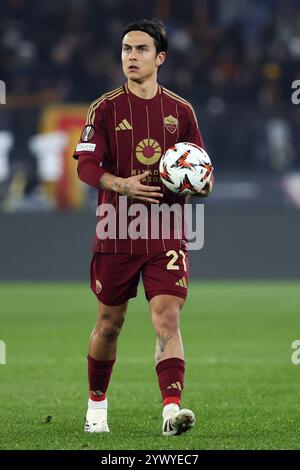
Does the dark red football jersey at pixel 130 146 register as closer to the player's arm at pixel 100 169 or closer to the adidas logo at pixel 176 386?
the player's arm at pixel 100 169

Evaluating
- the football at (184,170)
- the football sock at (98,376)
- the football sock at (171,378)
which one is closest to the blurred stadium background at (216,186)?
the football sock at (98,376)

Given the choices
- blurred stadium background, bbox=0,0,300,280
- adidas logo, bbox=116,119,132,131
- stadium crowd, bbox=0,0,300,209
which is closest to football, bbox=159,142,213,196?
adidas logo, bbox=116,119,132,131

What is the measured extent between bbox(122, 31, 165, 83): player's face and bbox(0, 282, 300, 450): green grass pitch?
2124 mm

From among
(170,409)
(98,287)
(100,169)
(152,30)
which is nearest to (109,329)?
(98,287)

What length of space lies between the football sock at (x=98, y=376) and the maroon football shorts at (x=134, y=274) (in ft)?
1.37

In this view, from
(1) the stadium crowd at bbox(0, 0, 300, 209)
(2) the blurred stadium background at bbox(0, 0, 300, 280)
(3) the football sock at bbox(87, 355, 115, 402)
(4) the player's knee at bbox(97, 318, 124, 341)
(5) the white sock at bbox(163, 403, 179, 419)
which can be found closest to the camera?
(5) the white sock at bbox(163, 403, 179, 419)

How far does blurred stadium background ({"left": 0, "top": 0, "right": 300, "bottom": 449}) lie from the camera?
832 centimetres

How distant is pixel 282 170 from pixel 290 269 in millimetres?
1668

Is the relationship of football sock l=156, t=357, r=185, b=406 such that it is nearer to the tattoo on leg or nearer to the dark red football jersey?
the tattoo on leg

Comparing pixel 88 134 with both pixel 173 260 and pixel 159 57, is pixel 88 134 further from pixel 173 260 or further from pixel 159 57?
pixel 173 260

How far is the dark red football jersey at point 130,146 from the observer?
6.99 meters

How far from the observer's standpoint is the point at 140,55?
698cm

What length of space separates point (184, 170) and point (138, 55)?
0.78 metres
